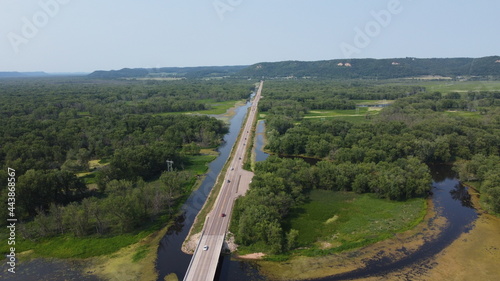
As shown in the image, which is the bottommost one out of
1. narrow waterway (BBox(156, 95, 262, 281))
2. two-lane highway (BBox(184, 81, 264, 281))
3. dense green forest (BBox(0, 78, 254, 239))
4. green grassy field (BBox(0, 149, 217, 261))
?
narrow waterway (BBox(156, 95, 262, 281))

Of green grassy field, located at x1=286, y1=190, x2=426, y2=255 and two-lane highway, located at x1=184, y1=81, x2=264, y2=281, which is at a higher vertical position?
two-lane highway, located at x1=184, y1=81, x2=264, y2=281

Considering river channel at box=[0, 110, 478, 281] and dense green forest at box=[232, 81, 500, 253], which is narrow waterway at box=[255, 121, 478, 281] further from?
dense green forest at box=[232, 81, 500, 253]

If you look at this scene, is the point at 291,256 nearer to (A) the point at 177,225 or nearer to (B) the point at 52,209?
(A) the point at 177,225

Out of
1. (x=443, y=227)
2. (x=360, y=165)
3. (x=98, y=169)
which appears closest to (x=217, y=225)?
(x=360, y=165)

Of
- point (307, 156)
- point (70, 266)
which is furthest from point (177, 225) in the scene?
point (307, 156)

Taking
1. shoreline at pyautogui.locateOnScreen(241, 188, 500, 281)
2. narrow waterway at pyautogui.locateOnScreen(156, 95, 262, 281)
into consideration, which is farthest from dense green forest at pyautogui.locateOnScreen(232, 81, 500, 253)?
narrow waterway at pyautogui.locateOnScreen(156, 95, 262, 281)
